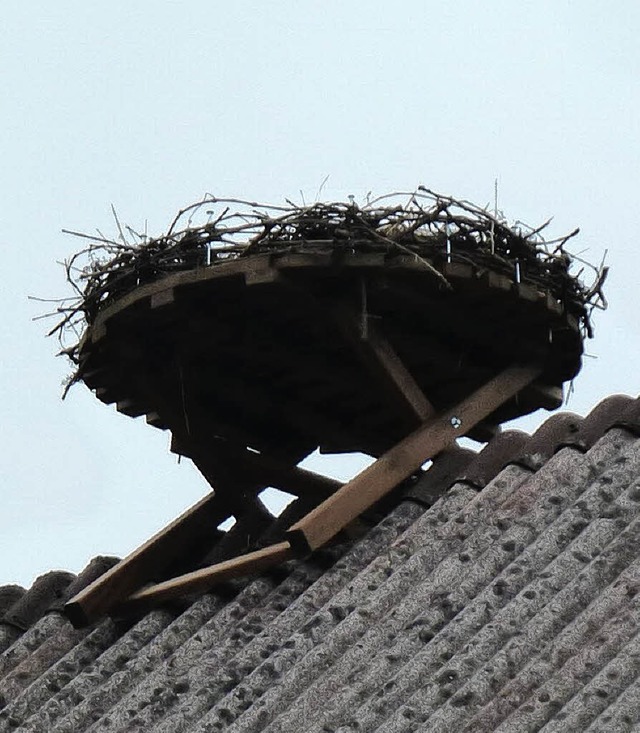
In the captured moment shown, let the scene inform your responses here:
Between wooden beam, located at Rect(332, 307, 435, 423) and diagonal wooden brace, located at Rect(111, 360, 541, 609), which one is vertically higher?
wooden beam, located at Rect(332, 307, 435, 423)

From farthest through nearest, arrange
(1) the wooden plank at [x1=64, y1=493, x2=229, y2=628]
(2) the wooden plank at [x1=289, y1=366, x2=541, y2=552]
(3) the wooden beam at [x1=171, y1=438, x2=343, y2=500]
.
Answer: (3) the wooden beam at [x1=171, y1=438, x2=343, y2=500]
(1) the wooden plank at [x1=64, y1=493, x2=229, y2=628]
(2) the wooden plank at [x1=289, y1=366, x2=541, y2=552]

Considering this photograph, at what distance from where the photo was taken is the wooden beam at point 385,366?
26.5 feet

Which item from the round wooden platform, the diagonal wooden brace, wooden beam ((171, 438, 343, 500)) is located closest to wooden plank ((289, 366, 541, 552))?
the diagonal wooden brace

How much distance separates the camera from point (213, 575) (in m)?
8.07

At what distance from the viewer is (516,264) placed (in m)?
8.23

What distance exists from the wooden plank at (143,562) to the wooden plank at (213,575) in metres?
0.12

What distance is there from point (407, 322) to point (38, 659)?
6.72 feet

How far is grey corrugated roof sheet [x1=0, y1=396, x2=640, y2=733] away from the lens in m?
6.21

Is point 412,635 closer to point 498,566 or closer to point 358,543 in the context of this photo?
point 498,566

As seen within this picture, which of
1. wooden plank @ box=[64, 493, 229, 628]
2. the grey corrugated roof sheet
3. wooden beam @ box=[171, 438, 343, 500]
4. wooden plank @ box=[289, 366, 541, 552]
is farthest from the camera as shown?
wooden beam @ box=[171, 438, 343, 500]

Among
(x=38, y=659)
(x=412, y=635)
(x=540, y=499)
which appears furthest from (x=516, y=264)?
(x=38, y=659)

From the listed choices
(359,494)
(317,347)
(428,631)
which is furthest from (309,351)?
(428,631)

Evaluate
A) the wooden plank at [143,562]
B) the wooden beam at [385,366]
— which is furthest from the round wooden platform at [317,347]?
the wooden plank at [143,562]

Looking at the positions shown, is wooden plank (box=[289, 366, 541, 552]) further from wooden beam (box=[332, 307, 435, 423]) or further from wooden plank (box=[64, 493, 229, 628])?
wooden plank (box=[64, 493, 229, 628])
